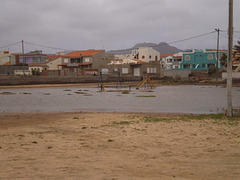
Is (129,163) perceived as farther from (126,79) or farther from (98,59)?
(98,59)

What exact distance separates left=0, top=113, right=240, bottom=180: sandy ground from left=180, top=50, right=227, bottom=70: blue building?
70.4 m

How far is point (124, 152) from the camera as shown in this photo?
7.08 meters

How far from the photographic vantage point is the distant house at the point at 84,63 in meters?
72.1

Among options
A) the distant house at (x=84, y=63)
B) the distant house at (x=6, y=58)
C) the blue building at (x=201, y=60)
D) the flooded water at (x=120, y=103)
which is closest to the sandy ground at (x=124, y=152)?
the flooded water at (x=120, y=103)

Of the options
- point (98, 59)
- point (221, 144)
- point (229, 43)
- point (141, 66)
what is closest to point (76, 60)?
point (98, 59)

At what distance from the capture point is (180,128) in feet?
34.3

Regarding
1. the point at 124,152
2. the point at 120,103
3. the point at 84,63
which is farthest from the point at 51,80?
the point at 124,152

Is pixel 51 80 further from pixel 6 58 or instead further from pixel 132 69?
pixel 6 58

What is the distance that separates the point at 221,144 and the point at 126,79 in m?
59.3

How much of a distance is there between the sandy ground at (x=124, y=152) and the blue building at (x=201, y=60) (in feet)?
231

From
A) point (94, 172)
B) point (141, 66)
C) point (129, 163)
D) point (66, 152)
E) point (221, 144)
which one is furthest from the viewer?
point (141, 66)

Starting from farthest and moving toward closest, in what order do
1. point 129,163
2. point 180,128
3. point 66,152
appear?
point 180,128 → point 66,152 → point 129,163

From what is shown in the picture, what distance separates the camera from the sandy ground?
528 centimetres

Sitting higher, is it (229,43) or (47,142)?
(229,43)
